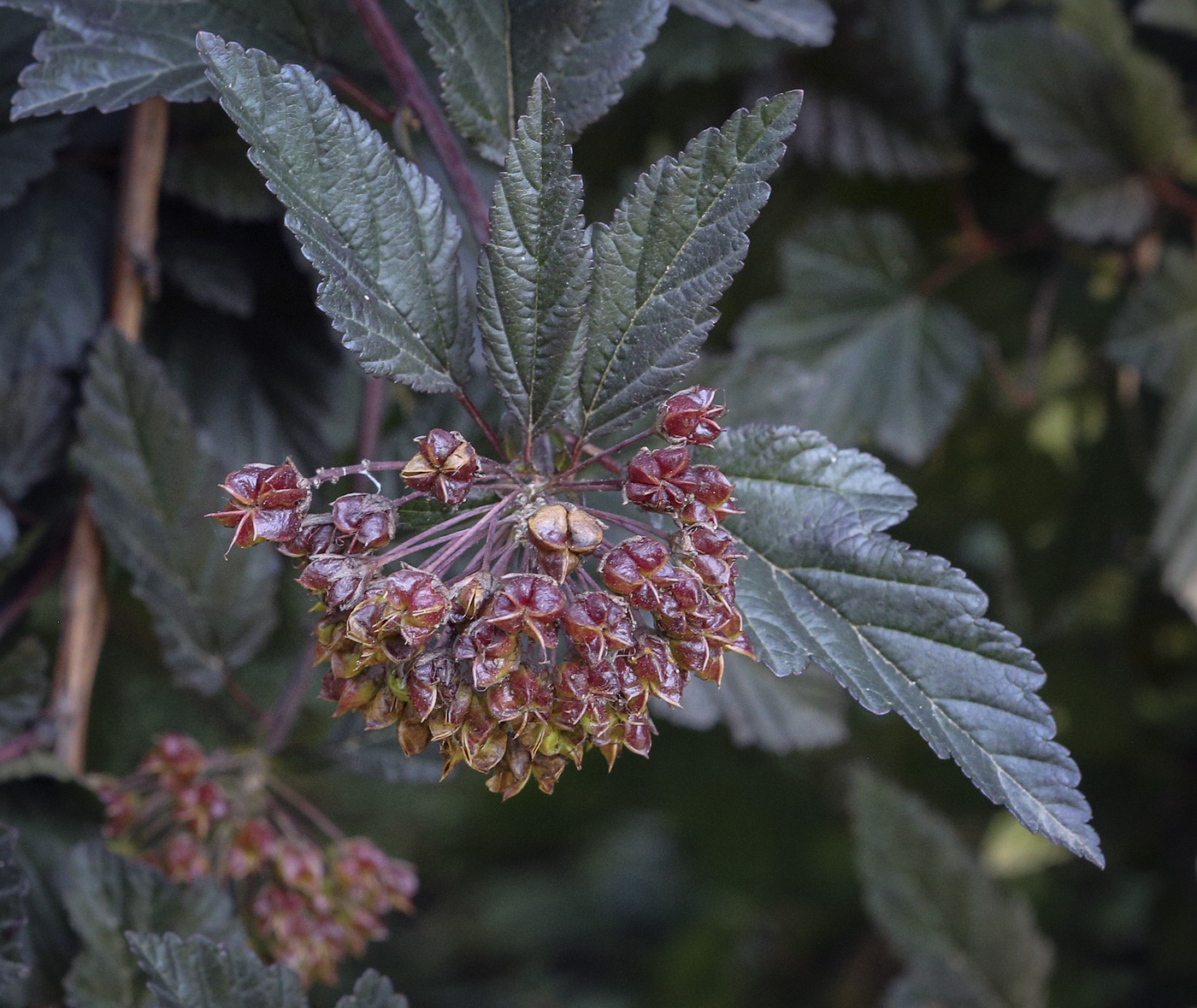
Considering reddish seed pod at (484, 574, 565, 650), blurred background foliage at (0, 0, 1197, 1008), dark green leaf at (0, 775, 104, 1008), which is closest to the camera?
reddish seed pod at (484, 574, 565, 650)

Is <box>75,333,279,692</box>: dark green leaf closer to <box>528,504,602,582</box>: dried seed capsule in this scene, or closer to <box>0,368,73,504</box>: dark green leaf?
<box>0,368,73,504</box>: dark green leaf

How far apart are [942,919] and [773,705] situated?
466 mm

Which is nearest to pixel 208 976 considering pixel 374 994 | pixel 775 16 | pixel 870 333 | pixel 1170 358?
pixel 374 994

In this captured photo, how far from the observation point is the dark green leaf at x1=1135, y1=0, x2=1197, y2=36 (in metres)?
1.30

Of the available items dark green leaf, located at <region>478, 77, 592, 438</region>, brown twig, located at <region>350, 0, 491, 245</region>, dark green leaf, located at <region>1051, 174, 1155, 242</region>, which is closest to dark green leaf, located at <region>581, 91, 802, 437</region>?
dark green leaf, located at <region>478, 77, 592, 438</region>

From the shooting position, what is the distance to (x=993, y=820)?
185 centimetres

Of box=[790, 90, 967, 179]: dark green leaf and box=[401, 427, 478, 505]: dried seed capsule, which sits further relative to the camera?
box=[790, 90, 967, 179]: dark green leaf

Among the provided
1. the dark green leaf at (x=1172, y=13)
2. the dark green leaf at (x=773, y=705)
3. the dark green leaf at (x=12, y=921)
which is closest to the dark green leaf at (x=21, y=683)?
the dark green leaf at (x=12, y=921)

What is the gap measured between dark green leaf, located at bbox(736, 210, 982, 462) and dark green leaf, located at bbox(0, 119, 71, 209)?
0.81 meters

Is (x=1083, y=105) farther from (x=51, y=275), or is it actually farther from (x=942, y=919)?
(x=51, y=275)

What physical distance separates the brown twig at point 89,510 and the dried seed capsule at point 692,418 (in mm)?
638

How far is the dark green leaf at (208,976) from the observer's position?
0.72 m

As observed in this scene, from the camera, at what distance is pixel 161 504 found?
941mm

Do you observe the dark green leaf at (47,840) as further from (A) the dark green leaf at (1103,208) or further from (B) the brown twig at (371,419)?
(A) the dark green leaf at (1103,208)
